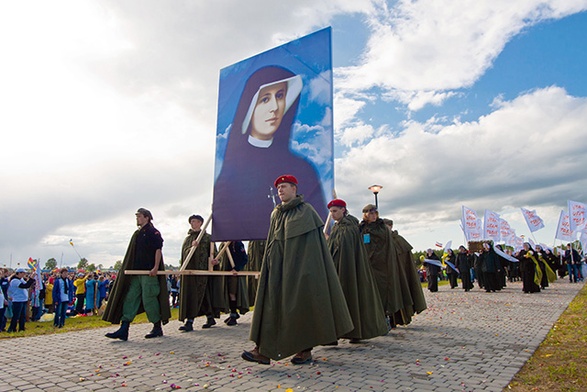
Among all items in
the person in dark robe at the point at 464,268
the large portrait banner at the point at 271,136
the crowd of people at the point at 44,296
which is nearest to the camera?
the large portrait banner at the point at 271,136

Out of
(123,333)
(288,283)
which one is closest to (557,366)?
(288,283)

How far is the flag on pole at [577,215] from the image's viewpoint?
2578 cm

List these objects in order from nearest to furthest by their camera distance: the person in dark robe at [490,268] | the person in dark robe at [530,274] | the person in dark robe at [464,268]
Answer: the person in dark robe at [530,274], the person in dark robe at [490,268], the person in dark robe at [464,268]

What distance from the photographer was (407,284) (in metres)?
8.59

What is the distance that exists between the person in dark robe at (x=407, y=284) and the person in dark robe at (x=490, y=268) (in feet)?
36.6

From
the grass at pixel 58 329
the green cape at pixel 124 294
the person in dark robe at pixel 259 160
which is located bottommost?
the grass at pixel 58 329

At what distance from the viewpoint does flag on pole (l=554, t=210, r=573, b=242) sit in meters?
26.1

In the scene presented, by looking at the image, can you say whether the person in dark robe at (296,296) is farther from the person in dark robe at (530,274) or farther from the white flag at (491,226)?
the white flag at (491,226)

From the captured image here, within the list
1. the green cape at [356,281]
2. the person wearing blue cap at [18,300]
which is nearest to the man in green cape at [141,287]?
the green cape at [356,281]

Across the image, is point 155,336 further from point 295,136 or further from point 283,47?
point 283,47

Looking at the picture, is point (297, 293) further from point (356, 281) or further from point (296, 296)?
point (356, 281)

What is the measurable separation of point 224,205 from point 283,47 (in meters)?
A: 3.50

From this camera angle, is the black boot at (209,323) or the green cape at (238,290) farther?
the green cape at (238,290)

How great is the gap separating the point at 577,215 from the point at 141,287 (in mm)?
27174
